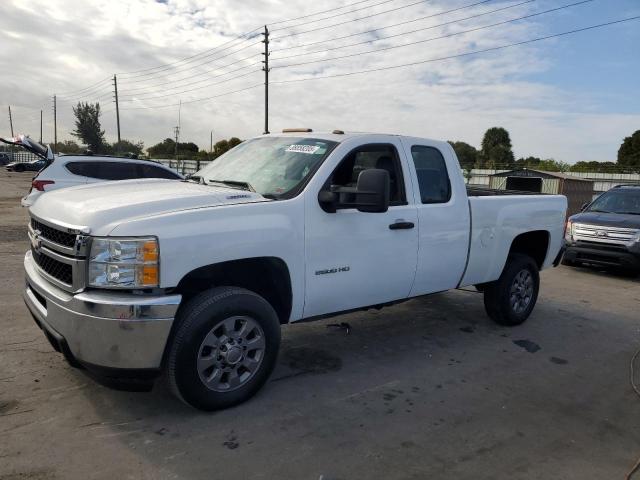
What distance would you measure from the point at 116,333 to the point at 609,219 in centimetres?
943

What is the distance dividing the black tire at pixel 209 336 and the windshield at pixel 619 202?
29.9 ft

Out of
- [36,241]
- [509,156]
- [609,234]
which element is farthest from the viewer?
[509,156]

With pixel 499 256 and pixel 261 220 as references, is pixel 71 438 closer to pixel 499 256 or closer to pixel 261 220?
pixel 261 220

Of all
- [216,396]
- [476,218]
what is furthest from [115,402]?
[476,218]

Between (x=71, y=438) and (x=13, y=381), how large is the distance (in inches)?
41.3

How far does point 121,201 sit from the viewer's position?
133 inches

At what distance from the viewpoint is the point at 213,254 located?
10.7 ft

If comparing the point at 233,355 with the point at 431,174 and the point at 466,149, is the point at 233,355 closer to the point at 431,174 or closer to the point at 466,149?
the point at 431,174

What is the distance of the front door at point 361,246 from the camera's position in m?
3.85

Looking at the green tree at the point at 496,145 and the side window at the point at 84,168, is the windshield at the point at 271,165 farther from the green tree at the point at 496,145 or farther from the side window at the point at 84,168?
the green tree at the point at 496,145

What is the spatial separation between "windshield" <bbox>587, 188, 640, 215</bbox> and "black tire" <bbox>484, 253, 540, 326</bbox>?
5370 millimetres

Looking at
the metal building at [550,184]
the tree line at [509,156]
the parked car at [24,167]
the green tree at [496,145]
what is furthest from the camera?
the green tree at [496,145]

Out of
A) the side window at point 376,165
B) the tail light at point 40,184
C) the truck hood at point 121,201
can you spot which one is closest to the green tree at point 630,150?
Result: the tail light at point 40,184

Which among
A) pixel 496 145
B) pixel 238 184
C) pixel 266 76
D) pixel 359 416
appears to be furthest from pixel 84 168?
pixel 496 145
